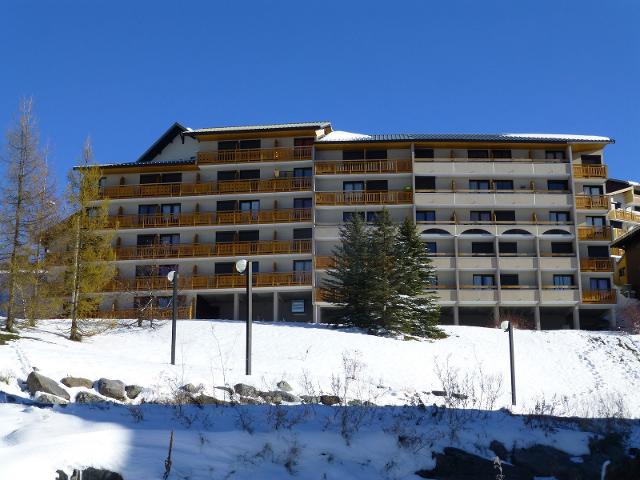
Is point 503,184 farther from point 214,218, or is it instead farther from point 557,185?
point 214,218

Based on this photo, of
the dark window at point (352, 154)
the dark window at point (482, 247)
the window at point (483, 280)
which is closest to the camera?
the window at point (483, 280)

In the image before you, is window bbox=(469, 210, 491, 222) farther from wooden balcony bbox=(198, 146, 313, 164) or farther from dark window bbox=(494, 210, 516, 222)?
wooden balcony bbox=(198, 146, 313, 164)

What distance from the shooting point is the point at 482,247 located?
5503 cm

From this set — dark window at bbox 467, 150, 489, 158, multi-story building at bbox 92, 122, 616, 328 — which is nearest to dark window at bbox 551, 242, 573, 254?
multi-story building at bbox 92, 122, 616, 328

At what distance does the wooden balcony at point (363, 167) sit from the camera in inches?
2192

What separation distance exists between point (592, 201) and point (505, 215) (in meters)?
6.63

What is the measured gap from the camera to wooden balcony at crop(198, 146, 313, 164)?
2208 inches

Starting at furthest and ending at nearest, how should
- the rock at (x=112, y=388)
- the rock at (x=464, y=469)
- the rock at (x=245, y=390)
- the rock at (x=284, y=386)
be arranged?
1. the rock at (x=284, y=386)
2. the rock at (x=245, y=390)
3. the rock at (x=112, y=388)
4. the rock at (x=464, y=469)

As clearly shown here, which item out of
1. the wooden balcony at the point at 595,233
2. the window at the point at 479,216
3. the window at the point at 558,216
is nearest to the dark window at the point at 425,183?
the window at the point at 479,216

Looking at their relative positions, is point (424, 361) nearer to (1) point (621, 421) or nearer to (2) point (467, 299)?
(2) point (467, 299)

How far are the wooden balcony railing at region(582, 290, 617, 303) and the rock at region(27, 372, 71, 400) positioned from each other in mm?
42253

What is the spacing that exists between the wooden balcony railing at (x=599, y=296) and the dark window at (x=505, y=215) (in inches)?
294

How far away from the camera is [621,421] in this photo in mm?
12906

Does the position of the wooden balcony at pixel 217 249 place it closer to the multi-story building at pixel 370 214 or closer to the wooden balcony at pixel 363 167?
the multi-story building at pixel 370 214
